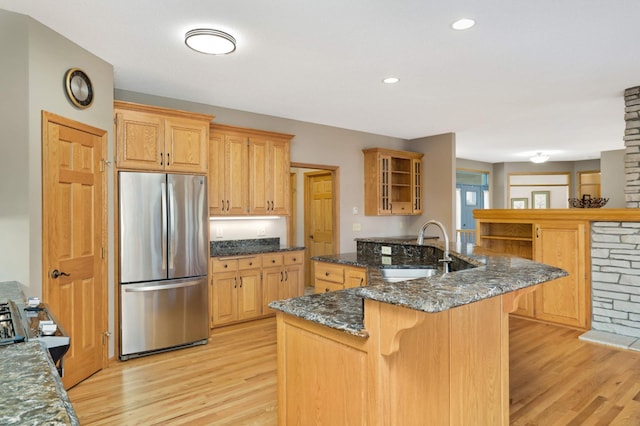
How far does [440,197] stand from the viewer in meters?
6.60

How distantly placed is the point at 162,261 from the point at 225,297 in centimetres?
88

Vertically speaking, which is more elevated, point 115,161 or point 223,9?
point 223,9

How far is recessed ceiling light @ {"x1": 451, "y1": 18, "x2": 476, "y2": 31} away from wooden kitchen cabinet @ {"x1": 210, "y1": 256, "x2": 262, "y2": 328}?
121 inches

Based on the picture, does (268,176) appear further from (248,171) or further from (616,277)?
(616,277)

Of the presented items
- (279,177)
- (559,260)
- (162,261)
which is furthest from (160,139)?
(559,260)

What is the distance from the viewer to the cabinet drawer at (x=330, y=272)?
11.8 ft

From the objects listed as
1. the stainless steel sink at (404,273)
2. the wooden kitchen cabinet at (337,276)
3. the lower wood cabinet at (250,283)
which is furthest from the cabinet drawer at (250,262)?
the stainless steel sink at (404,273)

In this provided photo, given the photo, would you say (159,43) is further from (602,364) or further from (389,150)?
(602,364)

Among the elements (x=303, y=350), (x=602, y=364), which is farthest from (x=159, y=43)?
(x=602, y=364)

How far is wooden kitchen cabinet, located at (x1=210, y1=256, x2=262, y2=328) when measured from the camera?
4305mm

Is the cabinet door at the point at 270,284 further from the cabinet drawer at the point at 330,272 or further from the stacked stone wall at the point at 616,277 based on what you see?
the stacked stone wall at the point at 616,277

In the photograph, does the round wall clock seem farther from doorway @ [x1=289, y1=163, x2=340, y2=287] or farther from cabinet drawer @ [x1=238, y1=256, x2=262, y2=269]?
doorway @ [x1=289, y1=163, x2=340, y2=287]

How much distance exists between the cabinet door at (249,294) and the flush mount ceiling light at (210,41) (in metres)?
2.39

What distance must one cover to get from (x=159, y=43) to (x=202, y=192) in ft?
4.88
